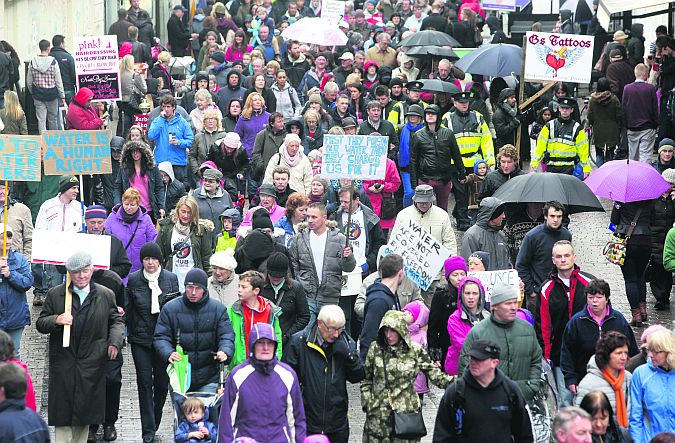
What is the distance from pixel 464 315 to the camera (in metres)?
11.9

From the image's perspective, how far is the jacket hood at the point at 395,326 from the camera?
34.7 feet

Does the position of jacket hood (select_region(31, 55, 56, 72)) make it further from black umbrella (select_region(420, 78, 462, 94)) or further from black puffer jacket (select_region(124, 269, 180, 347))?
black puffer jacket (select_region(124, 269, 180, 347))

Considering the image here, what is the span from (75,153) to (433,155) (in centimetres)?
548

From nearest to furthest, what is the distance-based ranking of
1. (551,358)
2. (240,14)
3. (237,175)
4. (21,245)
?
1. (551,358)
2. (21,245)
3. (237,175)
4. (240,14)

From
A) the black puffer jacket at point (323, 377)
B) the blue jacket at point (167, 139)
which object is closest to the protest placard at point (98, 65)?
the blue jacket at point (167, 139)

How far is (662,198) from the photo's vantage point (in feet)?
51.5

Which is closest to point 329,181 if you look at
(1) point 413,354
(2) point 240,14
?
(1) point 413,354

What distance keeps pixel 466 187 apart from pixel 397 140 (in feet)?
3.57

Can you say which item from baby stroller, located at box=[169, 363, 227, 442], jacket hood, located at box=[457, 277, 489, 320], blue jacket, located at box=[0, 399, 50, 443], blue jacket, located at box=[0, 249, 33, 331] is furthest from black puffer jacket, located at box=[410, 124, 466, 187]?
blue jacket, located at box=[0, 399, 50, 443]

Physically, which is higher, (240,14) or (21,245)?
(240,14)

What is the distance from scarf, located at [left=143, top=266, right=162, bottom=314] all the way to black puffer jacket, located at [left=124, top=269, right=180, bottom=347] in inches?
0.8

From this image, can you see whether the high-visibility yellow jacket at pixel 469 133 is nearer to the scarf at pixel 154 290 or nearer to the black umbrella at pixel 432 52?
the black umbrella at pixel 432 52

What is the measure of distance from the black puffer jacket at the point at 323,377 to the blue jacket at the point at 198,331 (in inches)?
32.8

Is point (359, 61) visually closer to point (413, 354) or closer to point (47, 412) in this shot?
point (47, 412)
